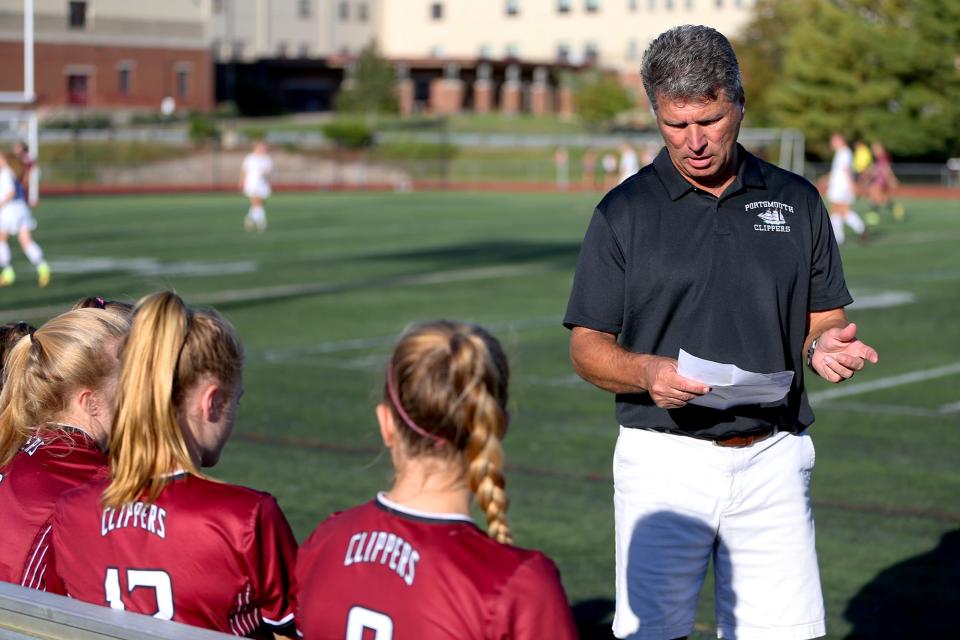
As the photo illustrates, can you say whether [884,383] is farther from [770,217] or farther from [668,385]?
[668,385]

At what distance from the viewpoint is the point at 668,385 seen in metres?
3.52

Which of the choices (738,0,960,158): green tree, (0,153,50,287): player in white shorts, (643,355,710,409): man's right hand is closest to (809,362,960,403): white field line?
(643,355,710,409): man's right hand

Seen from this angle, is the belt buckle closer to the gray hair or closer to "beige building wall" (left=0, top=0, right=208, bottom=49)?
the gray hair

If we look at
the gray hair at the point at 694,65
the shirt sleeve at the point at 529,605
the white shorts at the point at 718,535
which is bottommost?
the white shorts at the point at 718,535

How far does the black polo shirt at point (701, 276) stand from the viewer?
388cm

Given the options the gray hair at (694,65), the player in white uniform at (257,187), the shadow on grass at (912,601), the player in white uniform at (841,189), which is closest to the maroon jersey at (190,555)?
the gray hair at (694,65)

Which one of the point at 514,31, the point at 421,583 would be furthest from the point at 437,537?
the point at 514,31

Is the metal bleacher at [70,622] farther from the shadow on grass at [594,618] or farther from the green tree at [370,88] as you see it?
the green tree at [370,88]

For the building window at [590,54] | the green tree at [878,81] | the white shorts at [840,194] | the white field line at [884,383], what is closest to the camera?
the white field line at [884,383]

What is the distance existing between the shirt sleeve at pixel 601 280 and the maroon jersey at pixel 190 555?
1091mm

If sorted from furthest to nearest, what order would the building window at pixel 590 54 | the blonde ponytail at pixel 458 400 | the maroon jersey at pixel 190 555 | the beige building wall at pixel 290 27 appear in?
the building window at pixel 590 54 < the beige building wall at pixel 290 27 < the maroon jersey at pixel 190 555 < the blonde ponytail at pixel 458 400

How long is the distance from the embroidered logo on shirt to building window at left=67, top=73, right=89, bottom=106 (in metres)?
79.9

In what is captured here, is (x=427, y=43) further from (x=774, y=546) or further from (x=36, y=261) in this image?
(x=774, y=546)

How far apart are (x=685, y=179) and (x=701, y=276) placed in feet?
0.94
